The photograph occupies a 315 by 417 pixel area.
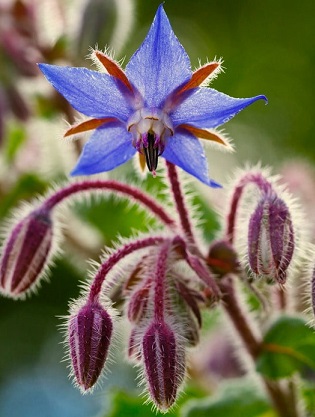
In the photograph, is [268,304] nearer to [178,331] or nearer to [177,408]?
[178,331]

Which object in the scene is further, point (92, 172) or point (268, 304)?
point (268, 304)

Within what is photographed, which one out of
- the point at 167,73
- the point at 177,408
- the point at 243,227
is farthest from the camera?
the point at 177,408

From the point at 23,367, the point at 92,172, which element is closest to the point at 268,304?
the point at 92,172

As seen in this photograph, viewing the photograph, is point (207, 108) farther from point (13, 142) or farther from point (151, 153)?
point (13, 142)

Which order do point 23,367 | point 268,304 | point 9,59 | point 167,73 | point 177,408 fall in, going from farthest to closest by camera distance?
point 23,367 → point 9,59 → point 177,408 → point 268,304 → point 167,73

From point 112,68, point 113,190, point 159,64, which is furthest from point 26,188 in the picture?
point 159,64

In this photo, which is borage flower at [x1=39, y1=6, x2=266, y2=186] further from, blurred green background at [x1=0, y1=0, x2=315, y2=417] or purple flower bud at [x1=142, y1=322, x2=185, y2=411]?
blurred green background at [x1=0, y1=0, x2=315, y2=417]

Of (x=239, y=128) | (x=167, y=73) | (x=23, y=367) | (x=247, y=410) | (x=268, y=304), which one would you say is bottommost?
(x=247, y=410)
